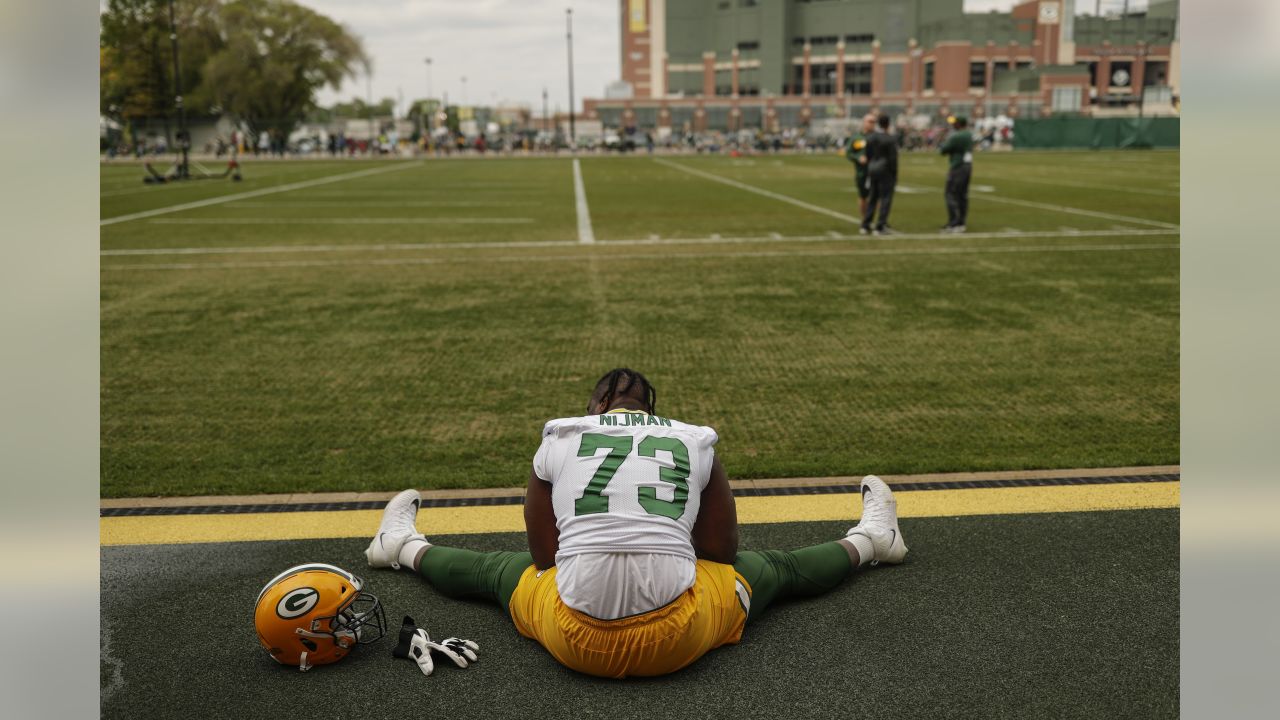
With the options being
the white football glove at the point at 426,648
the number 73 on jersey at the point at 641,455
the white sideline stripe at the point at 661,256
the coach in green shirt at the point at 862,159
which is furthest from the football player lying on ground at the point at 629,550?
the coach in green shirt at the point at 862,159

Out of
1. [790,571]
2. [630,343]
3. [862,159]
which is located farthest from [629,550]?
[862,159]

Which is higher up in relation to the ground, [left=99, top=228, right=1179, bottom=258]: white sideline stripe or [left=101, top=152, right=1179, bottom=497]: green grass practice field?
[left=99, top=228, right=1179, bottom=258]: white sideline stripe

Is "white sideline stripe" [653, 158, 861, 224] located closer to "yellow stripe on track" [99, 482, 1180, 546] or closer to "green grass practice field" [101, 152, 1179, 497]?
"green grass practice field" [101, 152, 1179, 497]

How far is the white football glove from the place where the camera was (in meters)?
3.65

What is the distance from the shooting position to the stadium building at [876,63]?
10512 centimetres

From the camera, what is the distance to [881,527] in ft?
14.5

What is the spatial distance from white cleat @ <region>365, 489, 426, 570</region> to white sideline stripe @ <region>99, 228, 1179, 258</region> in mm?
11212

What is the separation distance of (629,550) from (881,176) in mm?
14281

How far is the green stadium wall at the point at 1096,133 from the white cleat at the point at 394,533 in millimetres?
59281

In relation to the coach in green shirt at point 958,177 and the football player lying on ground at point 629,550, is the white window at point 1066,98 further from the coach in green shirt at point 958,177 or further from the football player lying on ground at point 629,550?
the football player lying on ground at point 629,550

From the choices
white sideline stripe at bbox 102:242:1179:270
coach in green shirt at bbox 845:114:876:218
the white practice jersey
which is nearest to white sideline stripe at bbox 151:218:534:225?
white sideline stripe at bbox 102:242:1179:270

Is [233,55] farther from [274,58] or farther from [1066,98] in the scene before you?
[1066,98]

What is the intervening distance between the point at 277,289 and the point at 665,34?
117m

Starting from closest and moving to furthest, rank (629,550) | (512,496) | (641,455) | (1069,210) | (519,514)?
(629,550)
(641,455)
(519,514)
(512,496)
(1069,210)
